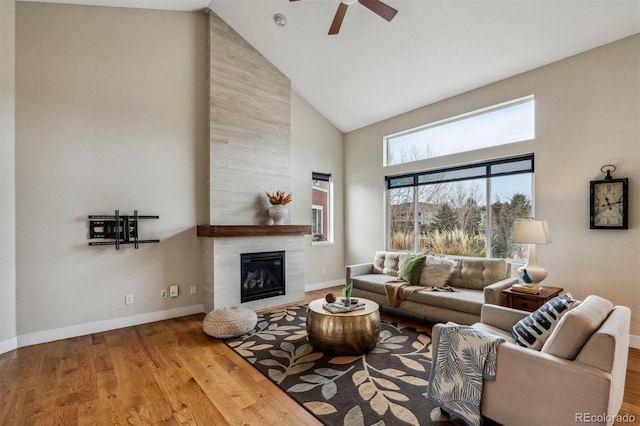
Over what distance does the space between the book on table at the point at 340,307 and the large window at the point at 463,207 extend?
2.32 m

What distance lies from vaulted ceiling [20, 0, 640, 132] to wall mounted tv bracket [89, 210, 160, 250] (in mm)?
2544

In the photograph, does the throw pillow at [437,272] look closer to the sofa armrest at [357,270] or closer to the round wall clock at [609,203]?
the sofa armrest at [357,270]

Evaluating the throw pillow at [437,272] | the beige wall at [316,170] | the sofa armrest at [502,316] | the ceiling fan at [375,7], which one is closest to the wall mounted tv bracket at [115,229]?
the beige wall at [316,170]

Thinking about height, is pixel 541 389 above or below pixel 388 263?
below

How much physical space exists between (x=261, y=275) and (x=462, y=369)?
332 cm

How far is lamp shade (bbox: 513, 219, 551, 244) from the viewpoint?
10.4 feet

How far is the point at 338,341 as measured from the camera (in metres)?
2.92

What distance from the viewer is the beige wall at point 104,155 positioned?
11.2ft

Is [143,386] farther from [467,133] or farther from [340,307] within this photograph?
[467,133]

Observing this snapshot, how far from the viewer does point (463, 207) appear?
4.70 metres

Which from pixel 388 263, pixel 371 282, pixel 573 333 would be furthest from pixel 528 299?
pixel 388 263

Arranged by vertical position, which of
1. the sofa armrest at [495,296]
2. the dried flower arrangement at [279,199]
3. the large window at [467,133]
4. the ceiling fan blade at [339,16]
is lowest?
the sofa armrest at [495,296]

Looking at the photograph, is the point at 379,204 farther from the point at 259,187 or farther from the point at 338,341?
the point at 338,341

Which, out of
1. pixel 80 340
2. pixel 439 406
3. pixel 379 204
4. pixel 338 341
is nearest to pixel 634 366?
pixel 439 406
